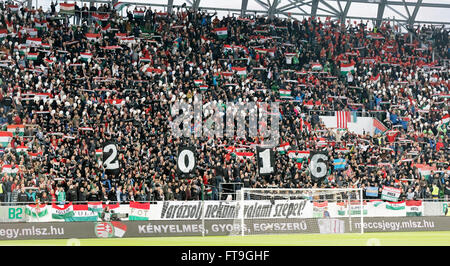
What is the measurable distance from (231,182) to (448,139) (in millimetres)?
16323

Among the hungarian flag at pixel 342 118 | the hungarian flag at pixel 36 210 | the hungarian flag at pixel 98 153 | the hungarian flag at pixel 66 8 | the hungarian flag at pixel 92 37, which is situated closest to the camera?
the hungarian flag at pixel 36 210

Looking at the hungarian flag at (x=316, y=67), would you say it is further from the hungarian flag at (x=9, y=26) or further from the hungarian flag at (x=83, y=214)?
the hungarian flag at (x=83, y=214)

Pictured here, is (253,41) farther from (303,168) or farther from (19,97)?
(19,97)

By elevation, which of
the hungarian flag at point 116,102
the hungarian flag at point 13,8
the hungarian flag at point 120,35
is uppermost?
the hungarian flag at point 13,8

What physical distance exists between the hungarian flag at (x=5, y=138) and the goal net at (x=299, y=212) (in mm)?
11394

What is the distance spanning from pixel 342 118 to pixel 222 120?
9017 mm

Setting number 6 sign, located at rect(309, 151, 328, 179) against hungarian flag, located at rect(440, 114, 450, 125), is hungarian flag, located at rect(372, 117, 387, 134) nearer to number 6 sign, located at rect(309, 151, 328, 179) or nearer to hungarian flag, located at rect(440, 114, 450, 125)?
hungarian flag, located at rect(440, 114, 450, 125)

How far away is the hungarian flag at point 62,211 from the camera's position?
85.9ft

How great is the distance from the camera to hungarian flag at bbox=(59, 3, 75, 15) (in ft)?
134

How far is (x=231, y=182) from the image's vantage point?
106ft

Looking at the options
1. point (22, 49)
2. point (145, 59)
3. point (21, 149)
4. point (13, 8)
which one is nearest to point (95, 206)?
point (21, 149)

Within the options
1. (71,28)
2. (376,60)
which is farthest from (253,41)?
(71,28)

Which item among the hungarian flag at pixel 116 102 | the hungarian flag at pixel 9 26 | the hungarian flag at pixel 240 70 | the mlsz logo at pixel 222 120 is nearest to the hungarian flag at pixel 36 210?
the mlsz logo at pixel 222 120

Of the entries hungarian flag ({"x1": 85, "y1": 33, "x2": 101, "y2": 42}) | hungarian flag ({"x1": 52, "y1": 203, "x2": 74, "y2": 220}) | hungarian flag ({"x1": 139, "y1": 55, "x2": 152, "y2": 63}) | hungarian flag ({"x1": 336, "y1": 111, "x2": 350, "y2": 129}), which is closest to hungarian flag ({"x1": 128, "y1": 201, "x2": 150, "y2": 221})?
hungarian flag ({"x1": 52, "y1": 203, "x2": 74, "y2": 220})
